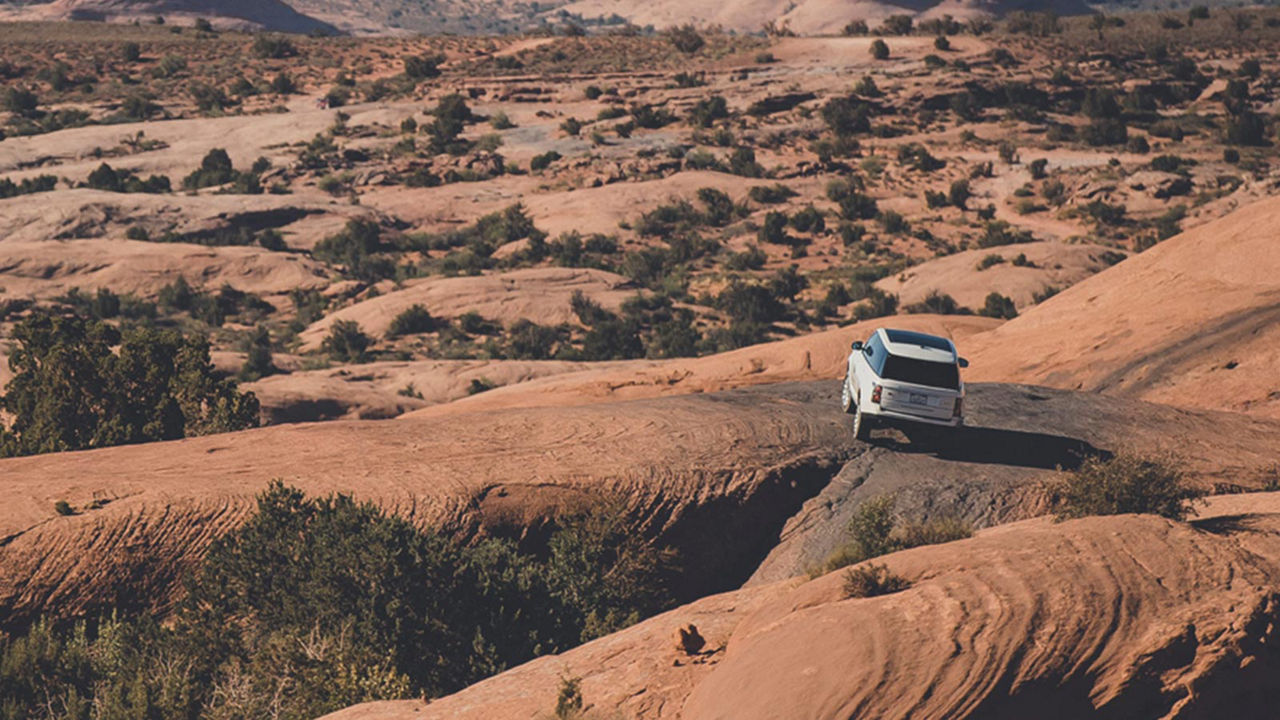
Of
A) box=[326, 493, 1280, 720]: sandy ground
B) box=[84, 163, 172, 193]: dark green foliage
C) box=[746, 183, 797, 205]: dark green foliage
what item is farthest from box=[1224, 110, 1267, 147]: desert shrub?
box=[326, 493, 1280, 720]: sandy ground

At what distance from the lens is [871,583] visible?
1216 centimetres

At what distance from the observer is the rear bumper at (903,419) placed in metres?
20.2

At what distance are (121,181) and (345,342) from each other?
3328 centimetres

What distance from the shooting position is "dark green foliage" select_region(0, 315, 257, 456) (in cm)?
2534

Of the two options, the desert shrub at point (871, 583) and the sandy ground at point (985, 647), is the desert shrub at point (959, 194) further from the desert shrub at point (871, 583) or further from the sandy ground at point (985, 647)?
the desert shrub at point (871, 583)

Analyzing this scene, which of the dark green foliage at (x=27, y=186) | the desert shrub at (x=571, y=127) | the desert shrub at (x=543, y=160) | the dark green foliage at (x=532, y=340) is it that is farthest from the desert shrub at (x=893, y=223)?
the dark green foliage at (x=27, y=186)

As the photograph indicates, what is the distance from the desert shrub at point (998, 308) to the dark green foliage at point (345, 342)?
25.3 m

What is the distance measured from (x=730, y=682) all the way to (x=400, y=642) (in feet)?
19.6

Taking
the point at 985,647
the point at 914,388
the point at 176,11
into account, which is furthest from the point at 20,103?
the point at 176,11

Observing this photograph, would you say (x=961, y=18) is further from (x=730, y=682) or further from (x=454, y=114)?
(x=730, y=682)

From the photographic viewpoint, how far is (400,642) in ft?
50.7

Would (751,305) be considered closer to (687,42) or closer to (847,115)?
(847,115)

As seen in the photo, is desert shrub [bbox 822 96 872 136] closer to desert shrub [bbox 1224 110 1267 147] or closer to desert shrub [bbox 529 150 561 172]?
desert shrub [bbox 529 150 561 172]

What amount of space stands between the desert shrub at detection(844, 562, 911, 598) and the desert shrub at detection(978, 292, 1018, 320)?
36385mm
